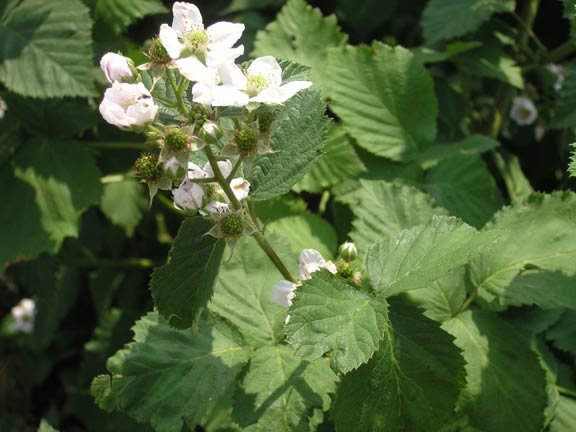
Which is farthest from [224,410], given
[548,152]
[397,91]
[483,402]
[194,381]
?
[548,152]

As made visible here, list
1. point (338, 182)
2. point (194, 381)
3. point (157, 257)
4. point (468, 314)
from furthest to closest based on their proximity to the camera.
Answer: point (157, 257), point (338, 182), point (468, 314), point (194, 381)

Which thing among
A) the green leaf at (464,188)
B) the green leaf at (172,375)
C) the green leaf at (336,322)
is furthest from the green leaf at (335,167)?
the green leaf at (336,322)

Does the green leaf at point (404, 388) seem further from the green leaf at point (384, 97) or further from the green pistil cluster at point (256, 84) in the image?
the green leaf at point (384, 97)

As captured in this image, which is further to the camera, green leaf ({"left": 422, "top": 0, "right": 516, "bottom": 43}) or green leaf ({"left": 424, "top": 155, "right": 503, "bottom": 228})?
green leaf ({"left": 422, "top": 0, "right": 516, "bottom": 43})

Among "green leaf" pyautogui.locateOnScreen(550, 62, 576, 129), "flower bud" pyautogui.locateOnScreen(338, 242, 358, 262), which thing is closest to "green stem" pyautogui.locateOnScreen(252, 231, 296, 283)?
"flower bud" pyautogui.locateOnScreen(338, 242, 358, 262)

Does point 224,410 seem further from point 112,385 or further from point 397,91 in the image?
point 397,91

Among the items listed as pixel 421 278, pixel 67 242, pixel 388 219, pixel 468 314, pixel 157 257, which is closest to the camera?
pixel 421 278

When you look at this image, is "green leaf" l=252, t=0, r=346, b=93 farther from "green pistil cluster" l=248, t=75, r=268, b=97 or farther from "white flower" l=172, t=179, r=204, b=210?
"white flower" l=172, t=179, r=204, b=210
